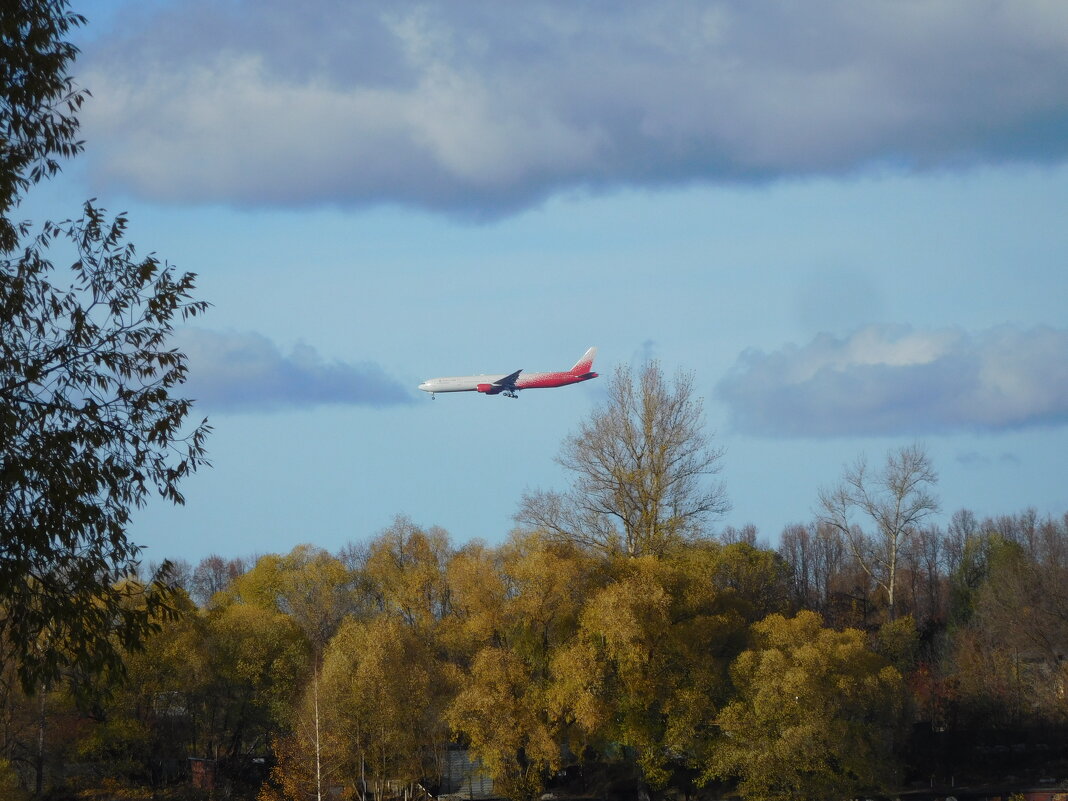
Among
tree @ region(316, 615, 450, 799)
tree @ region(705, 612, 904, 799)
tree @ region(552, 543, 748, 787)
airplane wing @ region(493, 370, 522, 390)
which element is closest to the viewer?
tree @ region(705, 612, 904, 799)

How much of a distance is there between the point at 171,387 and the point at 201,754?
48050mm

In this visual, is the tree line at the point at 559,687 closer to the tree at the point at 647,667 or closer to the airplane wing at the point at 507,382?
the tree at the point at 647,667

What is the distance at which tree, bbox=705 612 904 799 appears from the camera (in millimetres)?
43562

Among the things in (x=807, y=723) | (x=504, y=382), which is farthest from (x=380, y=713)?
(x=504, y=382)

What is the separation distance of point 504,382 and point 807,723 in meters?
51.0

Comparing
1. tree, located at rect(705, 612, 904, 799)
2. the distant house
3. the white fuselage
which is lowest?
the distant house

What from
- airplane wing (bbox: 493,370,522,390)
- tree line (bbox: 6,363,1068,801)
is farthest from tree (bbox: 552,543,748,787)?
airplane wing (bbox: 493,370,522,390)

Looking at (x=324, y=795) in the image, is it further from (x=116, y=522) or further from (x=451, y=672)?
(x=116, y=522)

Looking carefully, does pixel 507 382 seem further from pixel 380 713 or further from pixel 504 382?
pixel 380 713

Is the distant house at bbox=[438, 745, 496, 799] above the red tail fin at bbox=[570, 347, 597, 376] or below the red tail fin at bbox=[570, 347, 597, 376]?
→ below

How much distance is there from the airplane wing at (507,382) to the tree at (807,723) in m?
47.6

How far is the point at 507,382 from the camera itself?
91.5m

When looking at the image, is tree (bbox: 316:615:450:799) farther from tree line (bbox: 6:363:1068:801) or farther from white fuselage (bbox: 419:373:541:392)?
white fuselage (bbox: 419:373:541:392)

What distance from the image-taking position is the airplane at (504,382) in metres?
91.2
